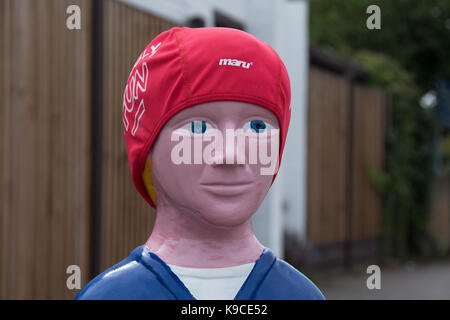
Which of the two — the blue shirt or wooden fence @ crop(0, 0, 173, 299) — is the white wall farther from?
the blue shirt

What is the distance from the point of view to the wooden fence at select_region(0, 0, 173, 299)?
3414mm

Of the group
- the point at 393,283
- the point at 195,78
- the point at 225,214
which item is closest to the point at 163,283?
the point at 225,214

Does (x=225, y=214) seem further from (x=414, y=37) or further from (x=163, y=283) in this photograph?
(x=414, y=37)

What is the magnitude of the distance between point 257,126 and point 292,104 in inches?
202

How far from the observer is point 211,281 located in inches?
75.5

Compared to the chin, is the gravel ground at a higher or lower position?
lower

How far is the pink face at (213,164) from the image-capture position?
185 cm

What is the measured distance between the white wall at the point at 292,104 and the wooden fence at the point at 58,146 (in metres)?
1.61

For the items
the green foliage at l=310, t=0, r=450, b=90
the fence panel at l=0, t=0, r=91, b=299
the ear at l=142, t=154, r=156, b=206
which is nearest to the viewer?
the ear at l=142, t=154, r=156, b=206
